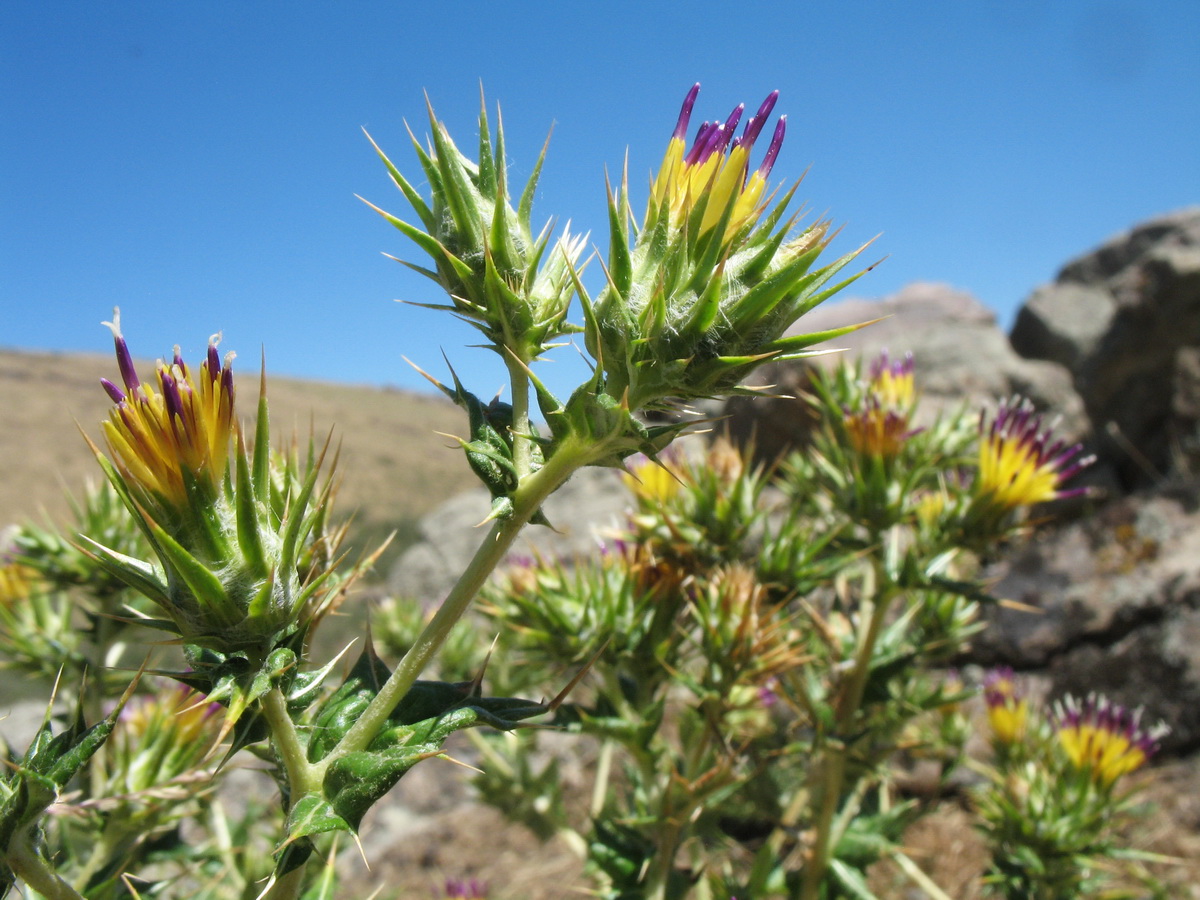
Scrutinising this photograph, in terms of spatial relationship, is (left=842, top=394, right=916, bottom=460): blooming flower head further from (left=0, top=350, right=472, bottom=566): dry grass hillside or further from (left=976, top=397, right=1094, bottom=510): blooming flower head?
(left=0, top=350, right=472, bottom=566): dry grass hillside

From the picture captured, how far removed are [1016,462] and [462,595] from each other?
257 cm

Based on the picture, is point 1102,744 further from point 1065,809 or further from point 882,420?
point 882,420

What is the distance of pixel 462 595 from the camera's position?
1.57m

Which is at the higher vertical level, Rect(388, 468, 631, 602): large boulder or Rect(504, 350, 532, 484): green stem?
Rect(504, 350, 532, 484): green stem

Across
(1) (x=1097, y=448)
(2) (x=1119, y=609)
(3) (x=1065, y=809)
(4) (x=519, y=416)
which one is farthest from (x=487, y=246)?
(1) (x=1097, y=448)

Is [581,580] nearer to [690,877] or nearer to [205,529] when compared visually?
[690,877]

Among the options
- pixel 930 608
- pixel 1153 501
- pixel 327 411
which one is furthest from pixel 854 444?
pixel 327 411

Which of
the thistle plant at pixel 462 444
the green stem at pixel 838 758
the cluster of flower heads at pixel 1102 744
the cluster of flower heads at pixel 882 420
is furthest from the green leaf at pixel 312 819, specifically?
the cluster of flower heads at pixel 1102 744

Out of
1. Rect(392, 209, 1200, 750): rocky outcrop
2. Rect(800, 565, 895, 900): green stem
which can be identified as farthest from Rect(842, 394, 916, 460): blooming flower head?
Rect(392, 209, 1200, 750): rocky outcrop

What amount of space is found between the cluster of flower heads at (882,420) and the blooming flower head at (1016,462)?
0.34 metres

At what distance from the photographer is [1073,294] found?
12.8m

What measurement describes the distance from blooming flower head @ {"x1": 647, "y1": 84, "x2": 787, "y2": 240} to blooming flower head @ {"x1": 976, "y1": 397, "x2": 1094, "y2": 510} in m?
2.04

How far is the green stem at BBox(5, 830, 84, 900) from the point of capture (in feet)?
4.66

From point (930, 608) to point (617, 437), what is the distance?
3.08 metres
